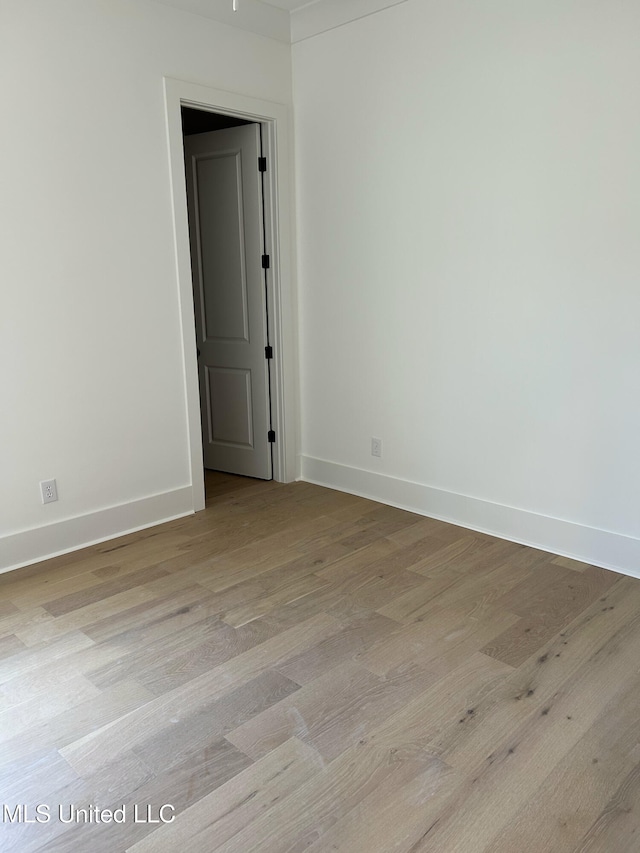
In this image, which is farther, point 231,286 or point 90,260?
point 231,286

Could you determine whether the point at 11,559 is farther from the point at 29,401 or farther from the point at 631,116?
the point at 631,116

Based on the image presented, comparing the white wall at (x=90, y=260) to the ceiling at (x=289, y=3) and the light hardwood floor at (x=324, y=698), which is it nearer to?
the ceiling at (x=289, y=3)

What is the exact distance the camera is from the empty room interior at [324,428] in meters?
1.91

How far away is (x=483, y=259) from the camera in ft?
11.0

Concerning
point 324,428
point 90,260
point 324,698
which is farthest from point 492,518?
point 90,260

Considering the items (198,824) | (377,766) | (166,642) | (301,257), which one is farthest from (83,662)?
(301,257)

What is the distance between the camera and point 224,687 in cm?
229

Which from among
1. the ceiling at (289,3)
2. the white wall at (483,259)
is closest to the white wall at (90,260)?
the ceiling at (289,3)

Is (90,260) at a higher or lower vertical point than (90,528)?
higher

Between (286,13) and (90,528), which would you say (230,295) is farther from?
(90,528)

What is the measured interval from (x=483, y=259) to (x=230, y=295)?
181 cm

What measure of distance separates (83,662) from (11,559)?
1007 millimetres

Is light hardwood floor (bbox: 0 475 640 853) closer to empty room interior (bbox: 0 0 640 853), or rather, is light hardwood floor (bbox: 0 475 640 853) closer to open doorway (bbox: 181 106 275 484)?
empty room interior (bbox: 0 0 640 853)

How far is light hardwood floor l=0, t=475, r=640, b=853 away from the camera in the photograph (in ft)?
5.66
